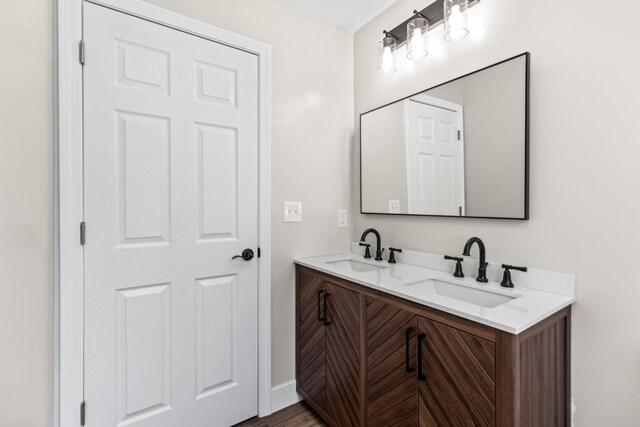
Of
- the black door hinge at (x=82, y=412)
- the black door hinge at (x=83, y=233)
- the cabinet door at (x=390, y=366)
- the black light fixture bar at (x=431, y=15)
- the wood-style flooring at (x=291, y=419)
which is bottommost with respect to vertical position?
the wood-style flooring at (x=291, y=419)

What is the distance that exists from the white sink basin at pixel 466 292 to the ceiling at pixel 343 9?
1.73m

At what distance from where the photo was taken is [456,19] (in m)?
1.50

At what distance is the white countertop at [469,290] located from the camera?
40.3 inches

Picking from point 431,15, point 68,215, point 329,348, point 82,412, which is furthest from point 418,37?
point 82,412

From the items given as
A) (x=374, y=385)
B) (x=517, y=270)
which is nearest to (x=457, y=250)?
(x=517, y=270)

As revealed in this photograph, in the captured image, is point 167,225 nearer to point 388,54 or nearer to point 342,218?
point 342,218

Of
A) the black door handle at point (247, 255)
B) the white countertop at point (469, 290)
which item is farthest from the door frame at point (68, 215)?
the white countertop at point (469, 290)

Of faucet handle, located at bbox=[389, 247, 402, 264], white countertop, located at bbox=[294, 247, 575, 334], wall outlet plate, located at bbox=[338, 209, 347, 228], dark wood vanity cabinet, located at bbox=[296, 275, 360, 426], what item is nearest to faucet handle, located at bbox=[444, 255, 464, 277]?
white countertop, located at bbox=[294, 247, 575, 334]

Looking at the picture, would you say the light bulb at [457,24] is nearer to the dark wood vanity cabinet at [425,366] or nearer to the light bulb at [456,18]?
the light bulb at [456,18]

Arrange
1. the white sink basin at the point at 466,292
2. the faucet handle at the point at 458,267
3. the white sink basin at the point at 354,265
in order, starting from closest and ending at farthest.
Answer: the white sink basin at the point at 466,292 < the faucet handle at the point at 458,267 < the white sink basin at the point at 354,265

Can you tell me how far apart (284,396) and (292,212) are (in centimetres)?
116

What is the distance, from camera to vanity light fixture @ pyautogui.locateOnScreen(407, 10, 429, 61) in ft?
5.53

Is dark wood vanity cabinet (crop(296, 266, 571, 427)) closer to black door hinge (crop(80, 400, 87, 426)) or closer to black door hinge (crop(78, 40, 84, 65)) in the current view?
black door hinge (crop(80, 400, 87, 426))

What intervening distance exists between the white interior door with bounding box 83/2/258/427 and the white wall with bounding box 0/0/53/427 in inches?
5.6
